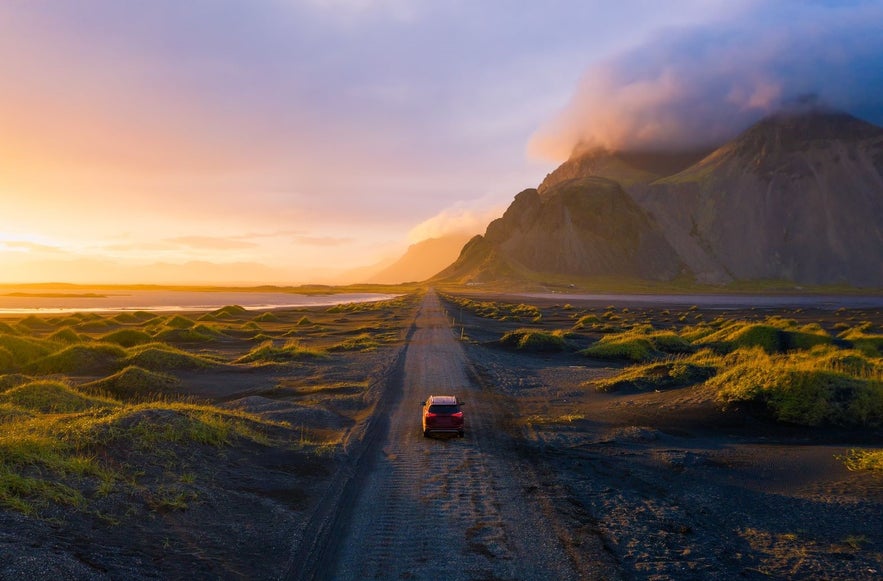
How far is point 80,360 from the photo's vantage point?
113ft

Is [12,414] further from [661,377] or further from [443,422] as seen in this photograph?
[661,377]

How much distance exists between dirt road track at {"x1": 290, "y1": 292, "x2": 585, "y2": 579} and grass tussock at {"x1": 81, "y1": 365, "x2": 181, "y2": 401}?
14.9 metres

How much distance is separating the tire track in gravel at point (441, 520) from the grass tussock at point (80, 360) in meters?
25.1

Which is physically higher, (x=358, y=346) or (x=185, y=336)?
(x=185, y=336)

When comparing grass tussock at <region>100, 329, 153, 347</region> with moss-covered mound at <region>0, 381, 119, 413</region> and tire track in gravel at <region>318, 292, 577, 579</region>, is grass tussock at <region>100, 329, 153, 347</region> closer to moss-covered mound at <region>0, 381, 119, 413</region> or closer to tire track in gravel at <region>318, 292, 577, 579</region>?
moss-covered mound at <region>0, 381, 119, 413</region>

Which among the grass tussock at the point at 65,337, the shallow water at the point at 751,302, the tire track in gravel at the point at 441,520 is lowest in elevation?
the shallow water at the point at 751,302

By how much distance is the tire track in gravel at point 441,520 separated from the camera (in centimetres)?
902

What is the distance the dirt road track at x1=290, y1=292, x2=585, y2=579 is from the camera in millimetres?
9023

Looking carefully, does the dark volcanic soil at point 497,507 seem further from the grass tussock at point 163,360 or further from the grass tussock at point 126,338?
the grass tussock at point 126,338

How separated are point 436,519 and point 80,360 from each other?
32.6 metres

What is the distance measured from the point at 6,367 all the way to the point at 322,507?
3193 cm

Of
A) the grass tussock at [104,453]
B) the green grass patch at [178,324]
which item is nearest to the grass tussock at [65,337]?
the green grass patch at [178,324]

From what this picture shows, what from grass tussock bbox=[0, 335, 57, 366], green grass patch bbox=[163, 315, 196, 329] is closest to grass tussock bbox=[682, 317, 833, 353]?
grass tussock bbox=[0, 335, 57, 366]

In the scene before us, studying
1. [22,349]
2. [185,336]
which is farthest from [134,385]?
[185,336]
